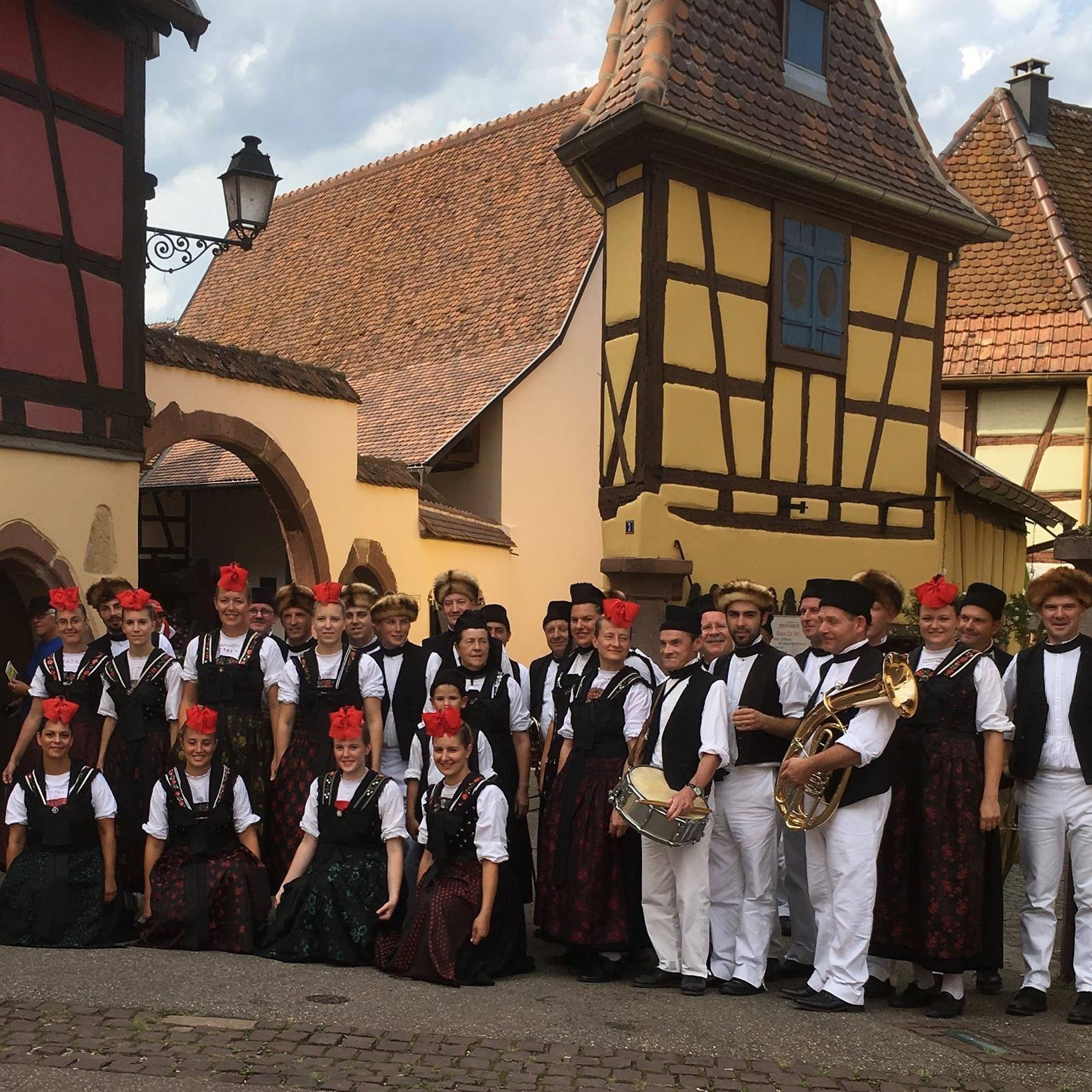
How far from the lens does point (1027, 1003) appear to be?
17.9 ft

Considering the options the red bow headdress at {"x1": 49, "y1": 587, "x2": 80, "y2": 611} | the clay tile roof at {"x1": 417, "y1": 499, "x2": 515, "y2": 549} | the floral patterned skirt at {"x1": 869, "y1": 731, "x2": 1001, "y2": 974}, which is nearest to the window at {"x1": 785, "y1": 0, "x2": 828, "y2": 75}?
the clay tile roof at {"x1": 417, "y1": 499, "x2": 515, "y2": 549}

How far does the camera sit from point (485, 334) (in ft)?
57.9

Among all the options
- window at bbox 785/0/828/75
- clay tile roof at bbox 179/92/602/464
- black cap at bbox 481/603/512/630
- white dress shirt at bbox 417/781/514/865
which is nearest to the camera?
white dress shirt at bbox 417/781/514/865

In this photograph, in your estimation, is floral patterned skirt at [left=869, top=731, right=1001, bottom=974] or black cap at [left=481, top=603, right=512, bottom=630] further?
black cap at [left=481, top=603, right=512, bottom=630]

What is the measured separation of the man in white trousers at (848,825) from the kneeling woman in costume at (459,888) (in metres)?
1.25

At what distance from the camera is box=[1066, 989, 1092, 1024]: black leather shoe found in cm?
529

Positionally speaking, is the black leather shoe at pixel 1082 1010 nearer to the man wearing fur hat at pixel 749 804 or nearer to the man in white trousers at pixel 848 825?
the man in white trousers at pixel 848 825

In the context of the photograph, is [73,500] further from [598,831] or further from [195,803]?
[598,831]

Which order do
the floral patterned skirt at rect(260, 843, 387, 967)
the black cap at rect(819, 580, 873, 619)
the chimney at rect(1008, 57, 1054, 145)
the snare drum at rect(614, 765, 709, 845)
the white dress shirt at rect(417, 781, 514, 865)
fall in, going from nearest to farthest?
the snare drum at rect(614, 765, 709, 845)
the black cap at rect(819, 580, 873, 619)
the white dress shirt at rect(417, 781, 514, 865)
the floral patterned skirt at rect(260, 843, 387, 967)
the chimney at rect(1008, 57, 1054, 145)

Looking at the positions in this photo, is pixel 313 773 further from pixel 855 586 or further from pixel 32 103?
pixel 32 103

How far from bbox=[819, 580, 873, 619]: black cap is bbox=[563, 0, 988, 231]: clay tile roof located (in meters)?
6.10

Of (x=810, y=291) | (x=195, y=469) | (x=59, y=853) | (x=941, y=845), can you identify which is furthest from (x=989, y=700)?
(x=195, y=469)

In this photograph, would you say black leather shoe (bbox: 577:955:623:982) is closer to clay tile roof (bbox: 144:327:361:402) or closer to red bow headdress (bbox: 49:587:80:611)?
red bow headdress (bbox: 49:587:80:611)

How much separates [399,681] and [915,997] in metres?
2.83
